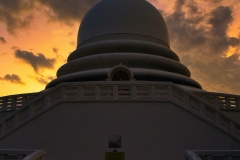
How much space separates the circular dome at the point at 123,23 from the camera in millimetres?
21875

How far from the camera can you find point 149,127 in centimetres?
1127

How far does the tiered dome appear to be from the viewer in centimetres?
1782

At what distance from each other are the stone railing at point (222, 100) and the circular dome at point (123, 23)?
8229 millimetres

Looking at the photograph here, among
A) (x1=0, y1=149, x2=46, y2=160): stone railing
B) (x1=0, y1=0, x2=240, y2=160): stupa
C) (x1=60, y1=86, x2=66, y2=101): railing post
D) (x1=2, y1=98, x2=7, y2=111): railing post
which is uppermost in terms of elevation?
(x1=2, y1=98, x2=7, y2=111): railing post

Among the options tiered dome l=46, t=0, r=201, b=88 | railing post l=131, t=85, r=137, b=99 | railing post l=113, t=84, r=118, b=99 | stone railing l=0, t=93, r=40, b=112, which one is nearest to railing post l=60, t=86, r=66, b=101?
railing post l=113, t=84, r=118, b=99

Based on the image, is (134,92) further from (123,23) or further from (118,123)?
(123,23)

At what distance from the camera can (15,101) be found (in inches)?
648

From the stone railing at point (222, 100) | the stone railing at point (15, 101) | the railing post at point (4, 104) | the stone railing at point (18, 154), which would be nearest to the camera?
the stone railing at point (18, 154)

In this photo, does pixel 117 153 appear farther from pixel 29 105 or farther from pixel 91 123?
pixel 29 105

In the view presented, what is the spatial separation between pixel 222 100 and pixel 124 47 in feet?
24.8

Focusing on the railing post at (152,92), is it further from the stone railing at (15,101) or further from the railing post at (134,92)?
the stone railing at (15,101)

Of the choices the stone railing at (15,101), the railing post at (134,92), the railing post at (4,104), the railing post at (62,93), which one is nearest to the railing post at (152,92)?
the railing post at (134,92)

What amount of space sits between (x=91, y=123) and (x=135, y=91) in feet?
7.51

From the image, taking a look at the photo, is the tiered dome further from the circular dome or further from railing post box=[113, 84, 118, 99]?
railing post box=[113, 84, 118, 99]
